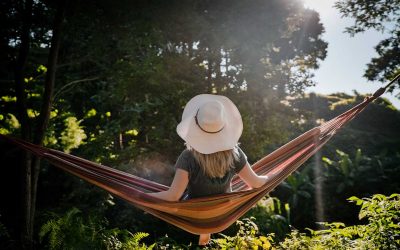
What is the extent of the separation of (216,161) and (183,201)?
0.28 meters

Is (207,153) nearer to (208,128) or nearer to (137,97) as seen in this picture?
(208,128)

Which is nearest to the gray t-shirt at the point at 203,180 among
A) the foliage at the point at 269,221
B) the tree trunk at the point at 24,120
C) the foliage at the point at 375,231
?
the foliage at the point at 375,231

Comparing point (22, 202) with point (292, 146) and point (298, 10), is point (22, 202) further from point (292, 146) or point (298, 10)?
point (298, 10)

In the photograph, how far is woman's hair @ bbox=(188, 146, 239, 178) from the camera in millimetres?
1892

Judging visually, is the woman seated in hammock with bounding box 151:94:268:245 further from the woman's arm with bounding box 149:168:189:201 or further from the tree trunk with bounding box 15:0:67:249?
the tree trunk with bounding box 15:0:67:249

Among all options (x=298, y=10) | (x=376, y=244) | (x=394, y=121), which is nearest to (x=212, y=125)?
(x=376, y=244)

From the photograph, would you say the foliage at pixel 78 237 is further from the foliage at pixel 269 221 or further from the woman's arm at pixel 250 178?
the foliage at pixel 269 221

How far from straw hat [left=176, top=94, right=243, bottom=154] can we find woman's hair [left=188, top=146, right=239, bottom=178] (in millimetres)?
45

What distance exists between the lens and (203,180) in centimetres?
197

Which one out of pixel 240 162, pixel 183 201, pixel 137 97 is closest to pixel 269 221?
pixel 137 97

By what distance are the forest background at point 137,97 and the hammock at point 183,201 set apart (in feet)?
3.70

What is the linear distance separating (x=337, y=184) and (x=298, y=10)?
12.2ft

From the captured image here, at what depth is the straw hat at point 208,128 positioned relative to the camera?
1885 mm

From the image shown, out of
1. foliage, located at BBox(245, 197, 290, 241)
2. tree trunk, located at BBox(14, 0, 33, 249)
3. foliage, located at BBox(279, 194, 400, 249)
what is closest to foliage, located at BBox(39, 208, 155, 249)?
tree trunk, located at BBox(14, 0, 33, 249)
